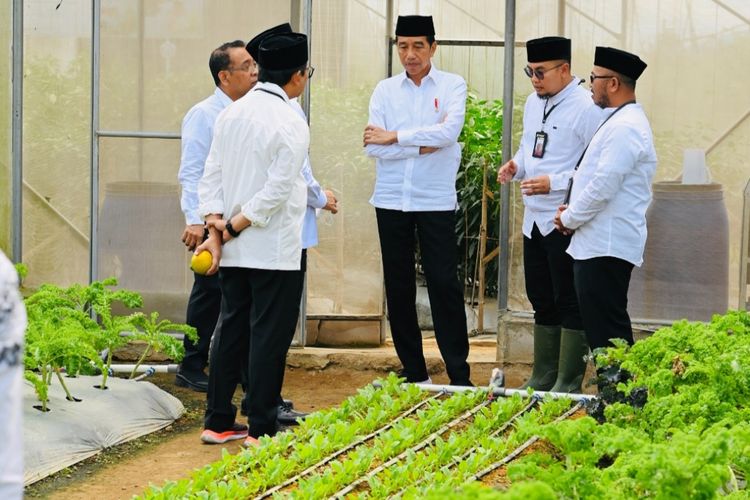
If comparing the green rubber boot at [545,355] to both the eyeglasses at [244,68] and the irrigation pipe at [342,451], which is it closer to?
the irrigation pipe at [342,451]

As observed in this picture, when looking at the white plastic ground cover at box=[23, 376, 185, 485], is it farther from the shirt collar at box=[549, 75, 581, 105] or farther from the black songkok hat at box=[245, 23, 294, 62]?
the shirt collar at box=[549, 75, 581, 105]

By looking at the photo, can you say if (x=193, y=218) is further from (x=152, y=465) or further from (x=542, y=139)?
(x=542, y=139)

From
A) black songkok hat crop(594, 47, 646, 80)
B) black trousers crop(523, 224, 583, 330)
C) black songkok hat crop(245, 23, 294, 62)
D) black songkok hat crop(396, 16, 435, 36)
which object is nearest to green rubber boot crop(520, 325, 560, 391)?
black trousers crop(523, 224, 583, 330)

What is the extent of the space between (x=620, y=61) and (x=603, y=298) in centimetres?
111

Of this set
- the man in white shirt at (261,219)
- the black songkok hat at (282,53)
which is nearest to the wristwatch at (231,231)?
the man in white shirt at (261,219)

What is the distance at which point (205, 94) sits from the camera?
8.42 metres

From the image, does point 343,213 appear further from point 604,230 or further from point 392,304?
point 604,230

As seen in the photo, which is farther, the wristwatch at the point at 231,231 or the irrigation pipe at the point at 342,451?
the wristwatch at the point at 231,231

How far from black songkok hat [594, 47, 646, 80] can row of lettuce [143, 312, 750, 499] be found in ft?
4.21

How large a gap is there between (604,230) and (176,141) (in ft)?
9.67

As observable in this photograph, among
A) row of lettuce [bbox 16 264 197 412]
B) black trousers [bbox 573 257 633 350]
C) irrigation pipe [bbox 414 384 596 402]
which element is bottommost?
irrigation pipe [bbox 414 384 596 402]

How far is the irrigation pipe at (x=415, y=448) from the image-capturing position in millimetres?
5122

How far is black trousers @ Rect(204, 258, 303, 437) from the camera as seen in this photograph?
615cm

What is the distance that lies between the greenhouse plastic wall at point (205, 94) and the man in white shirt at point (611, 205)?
1424 mm
